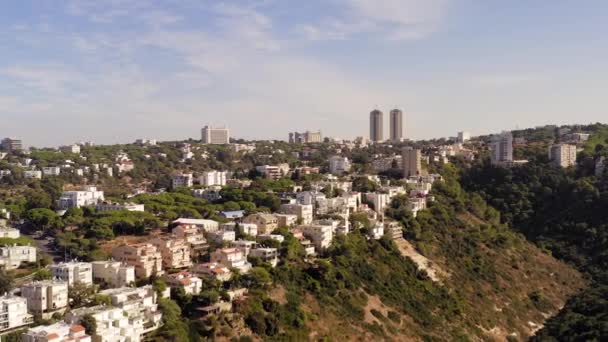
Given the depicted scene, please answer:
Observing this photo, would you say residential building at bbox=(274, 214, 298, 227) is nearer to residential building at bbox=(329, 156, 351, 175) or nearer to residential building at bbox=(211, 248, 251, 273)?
residential building at bbox=(211, 248, 251, 273)

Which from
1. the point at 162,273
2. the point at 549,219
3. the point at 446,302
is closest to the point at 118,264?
the point at 162,273

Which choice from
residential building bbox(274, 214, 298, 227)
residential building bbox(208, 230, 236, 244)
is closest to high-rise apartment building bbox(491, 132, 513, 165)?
residential building bbox(274, 214, 298, 227)

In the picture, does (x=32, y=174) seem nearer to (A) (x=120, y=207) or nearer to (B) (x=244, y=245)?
(A) (x=120, y=207)

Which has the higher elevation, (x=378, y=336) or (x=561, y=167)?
(x=561, y=167)

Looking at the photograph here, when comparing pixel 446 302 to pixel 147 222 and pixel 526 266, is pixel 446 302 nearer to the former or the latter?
pixel 526 266

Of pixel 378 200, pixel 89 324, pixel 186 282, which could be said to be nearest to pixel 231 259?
pixel 186 282

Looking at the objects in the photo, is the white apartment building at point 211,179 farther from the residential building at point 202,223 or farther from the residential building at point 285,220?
the residential building at point 202,223

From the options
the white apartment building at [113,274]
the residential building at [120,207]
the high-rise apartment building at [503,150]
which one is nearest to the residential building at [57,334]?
the white apartment building at [113,274]
